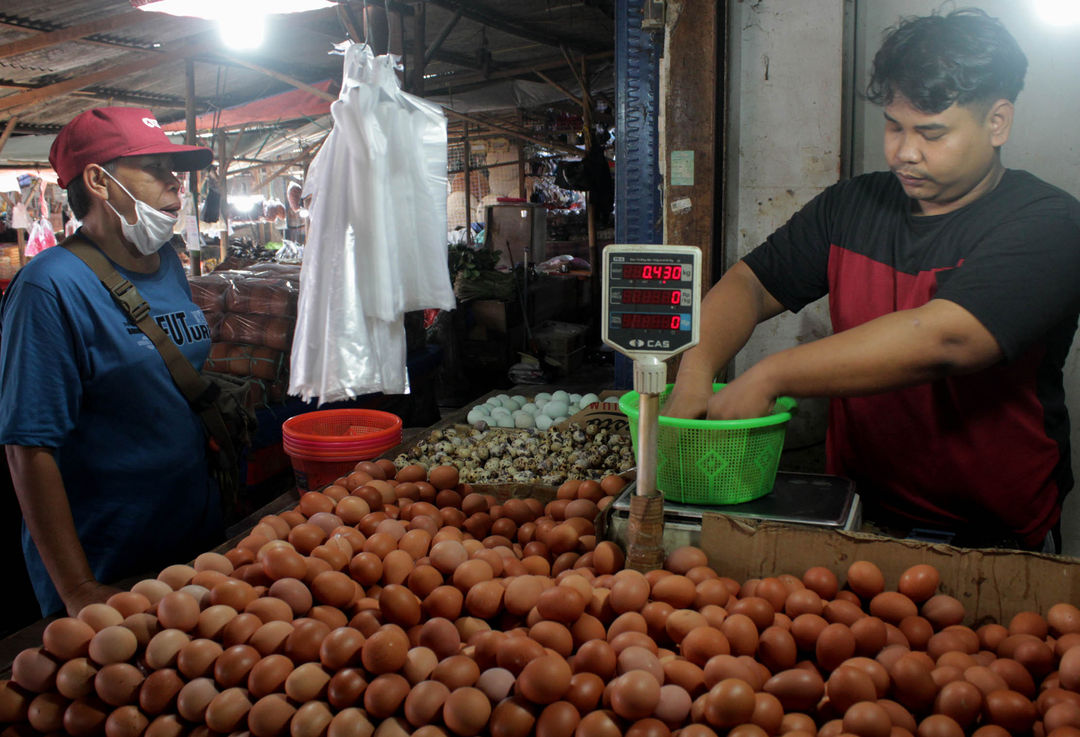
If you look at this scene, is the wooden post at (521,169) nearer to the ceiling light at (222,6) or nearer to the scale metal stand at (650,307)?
the ceiling light at (222,6)

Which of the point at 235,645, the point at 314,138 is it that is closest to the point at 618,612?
the point at 235,645

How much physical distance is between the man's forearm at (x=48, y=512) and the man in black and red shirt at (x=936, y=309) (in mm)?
1547

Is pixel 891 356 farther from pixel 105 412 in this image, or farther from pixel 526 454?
pixel 105 412

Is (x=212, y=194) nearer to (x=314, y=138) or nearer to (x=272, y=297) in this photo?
(x=272, y=297)

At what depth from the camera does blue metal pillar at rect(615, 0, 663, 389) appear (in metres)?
3.42

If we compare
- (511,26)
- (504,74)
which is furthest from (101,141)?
(504,74)

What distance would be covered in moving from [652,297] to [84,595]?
5.30 feet

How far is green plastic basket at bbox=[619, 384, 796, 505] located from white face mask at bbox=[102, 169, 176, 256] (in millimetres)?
1473

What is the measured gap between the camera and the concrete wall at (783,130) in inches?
105

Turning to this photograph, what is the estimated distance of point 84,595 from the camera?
1855mm

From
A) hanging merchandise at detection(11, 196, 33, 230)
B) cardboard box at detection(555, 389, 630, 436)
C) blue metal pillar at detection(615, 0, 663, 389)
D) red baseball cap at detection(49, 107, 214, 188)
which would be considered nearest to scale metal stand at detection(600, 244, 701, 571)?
red baseball cap at detection(49, 107, 214, 188)

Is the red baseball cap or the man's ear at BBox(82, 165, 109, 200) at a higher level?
the red baseball cap

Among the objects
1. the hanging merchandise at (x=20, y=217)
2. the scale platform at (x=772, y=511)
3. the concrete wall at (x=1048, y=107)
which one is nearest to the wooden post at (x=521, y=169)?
the hanging merchandise at (x=20, y=217)

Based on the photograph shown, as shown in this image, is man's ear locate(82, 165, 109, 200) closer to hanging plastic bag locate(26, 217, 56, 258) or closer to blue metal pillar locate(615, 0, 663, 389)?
blue metal pillar locate(615, 0, 663, 389)
